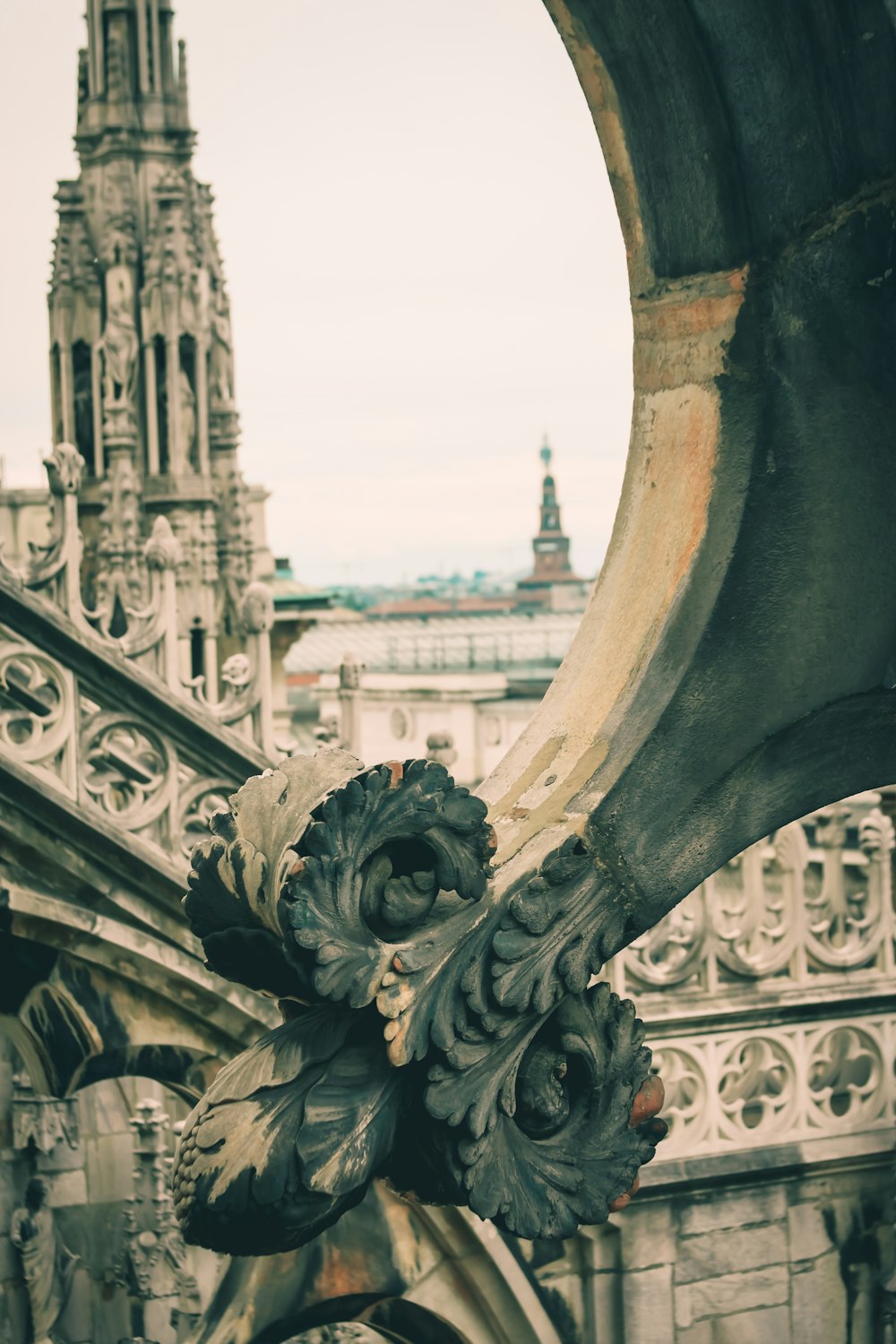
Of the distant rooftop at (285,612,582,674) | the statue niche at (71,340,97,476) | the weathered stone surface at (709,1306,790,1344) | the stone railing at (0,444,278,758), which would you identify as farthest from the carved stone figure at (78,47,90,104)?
the distant rooftop at (285,612,582,674)

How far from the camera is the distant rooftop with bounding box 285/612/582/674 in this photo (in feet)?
170

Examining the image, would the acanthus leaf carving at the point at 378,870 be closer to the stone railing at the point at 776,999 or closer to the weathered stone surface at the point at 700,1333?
the stone railing at the point at 776,999

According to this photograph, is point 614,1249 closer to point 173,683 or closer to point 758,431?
point 173,683

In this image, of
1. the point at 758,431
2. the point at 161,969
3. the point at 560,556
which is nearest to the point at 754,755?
the point at 758,431

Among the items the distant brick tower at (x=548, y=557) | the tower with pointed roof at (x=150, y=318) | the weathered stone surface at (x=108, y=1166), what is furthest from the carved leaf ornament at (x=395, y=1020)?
the distant brick tower at (x=548, y=557)

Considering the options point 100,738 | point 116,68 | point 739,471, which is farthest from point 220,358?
point 739,471

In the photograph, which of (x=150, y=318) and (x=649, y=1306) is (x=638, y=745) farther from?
(x=150, y=318)

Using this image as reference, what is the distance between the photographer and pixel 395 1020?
1271 millimetres

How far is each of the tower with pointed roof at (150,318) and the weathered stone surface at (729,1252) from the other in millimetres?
11091

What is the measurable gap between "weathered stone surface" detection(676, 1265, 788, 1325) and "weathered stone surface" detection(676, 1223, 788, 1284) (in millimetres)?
Result: 27

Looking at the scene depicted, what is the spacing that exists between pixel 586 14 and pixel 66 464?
19.2 ft

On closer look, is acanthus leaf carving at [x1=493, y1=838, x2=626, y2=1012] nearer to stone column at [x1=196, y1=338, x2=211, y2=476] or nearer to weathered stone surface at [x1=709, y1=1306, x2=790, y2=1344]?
weathered stone surface at [x1=709, y1=1306, x2=790, y2=1344]

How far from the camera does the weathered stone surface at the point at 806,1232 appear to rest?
743cm

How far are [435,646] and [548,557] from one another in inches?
1907
